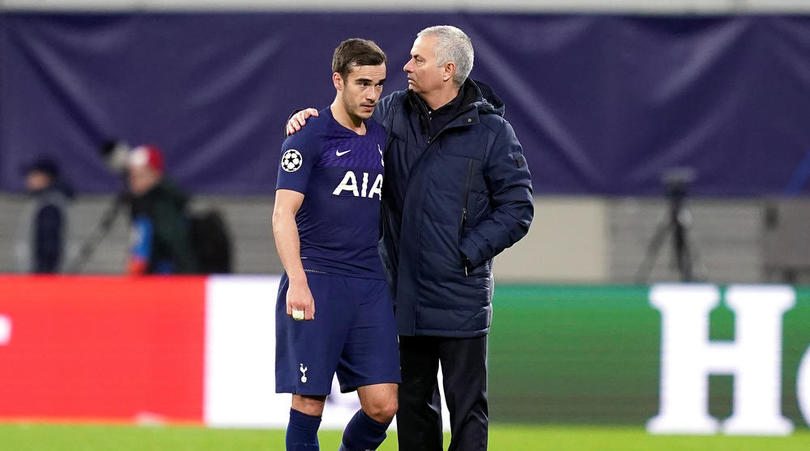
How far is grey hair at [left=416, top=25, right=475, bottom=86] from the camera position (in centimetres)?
588

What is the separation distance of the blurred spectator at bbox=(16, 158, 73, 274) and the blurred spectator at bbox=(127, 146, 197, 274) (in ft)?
1.84

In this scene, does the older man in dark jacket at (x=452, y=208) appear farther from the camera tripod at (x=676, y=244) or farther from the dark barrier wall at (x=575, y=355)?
the camera tripod at (x=676, y=244)

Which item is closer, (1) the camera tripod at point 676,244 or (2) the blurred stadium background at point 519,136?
(2) the blurred stadium background at point 519,136

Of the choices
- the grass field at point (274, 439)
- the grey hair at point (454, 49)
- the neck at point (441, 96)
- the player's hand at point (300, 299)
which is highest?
the grey hair at point (454, 49)

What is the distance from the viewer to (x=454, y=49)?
19.3 feet

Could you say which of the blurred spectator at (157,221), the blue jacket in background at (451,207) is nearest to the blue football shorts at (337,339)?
the blue jacket in background at (451,207)

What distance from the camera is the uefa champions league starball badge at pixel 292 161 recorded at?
5.53 meters

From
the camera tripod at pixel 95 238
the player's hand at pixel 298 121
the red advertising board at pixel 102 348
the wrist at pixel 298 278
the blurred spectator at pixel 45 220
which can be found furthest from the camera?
the camera tripod at pixel 95 238

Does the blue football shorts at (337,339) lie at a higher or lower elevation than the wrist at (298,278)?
lower

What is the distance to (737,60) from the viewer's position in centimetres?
1004

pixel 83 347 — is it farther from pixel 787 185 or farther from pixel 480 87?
pixel 787 185

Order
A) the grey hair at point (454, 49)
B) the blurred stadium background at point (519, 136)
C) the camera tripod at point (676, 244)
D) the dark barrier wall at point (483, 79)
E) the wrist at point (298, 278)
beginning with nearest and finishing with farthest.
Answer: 1. the wrist at point (298, 278)
2. the grey hair at point (454, 49)
3. the blurred stadium background at point (519, 136)
4. the dark barrier wall at point (483, 79)
5. the camera tripod at point (676, 244)

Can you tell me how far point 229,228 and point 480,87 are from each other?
6044mm

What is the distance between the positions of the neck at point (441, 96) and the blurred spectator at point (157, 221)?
4.38 metres
